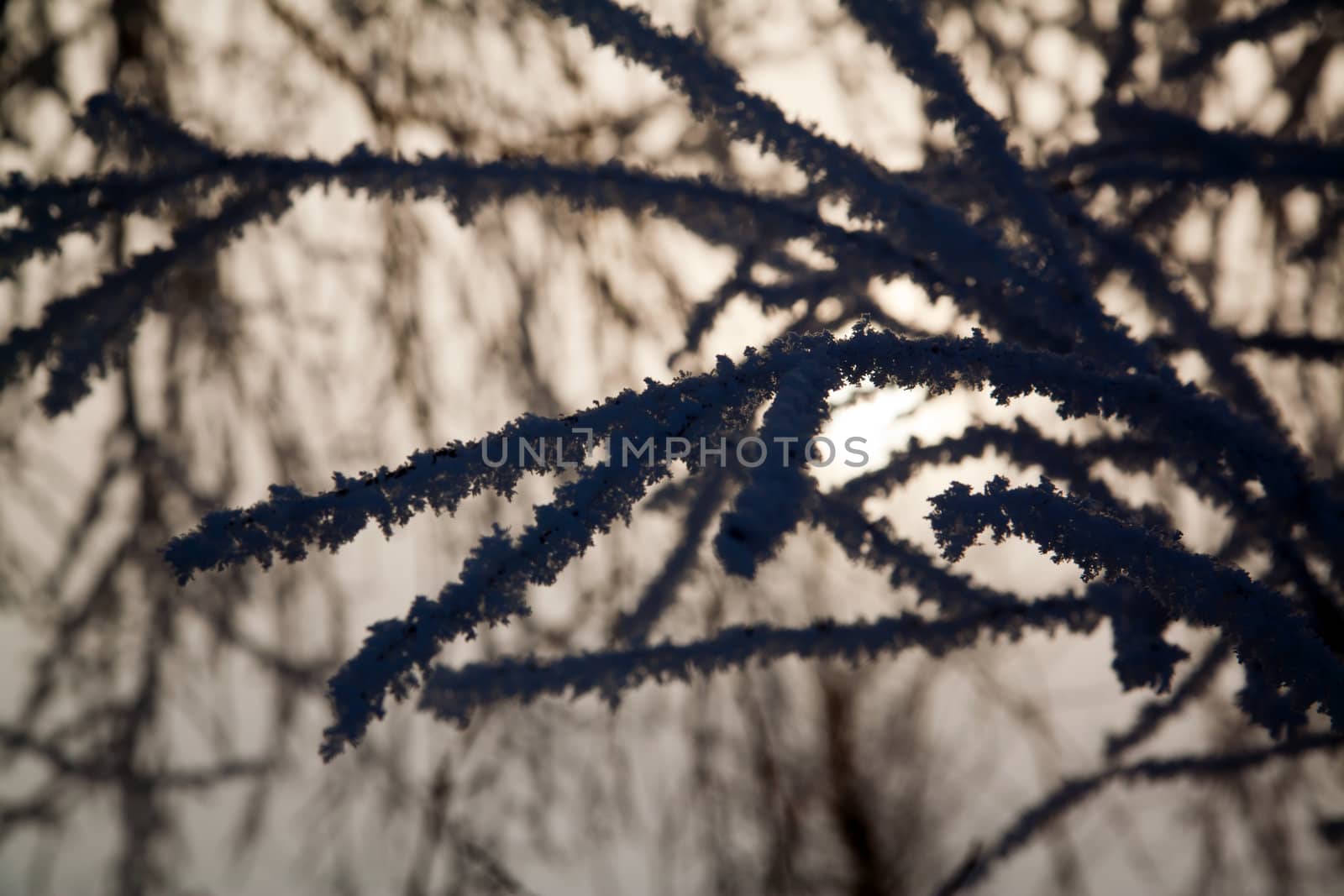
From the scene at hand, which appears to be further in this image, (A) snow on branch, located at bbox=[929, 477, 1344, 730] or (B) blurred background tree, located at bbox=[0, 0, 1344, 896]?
(B) blurred background tree, located at bbox=[0, 0, 1344, 896]

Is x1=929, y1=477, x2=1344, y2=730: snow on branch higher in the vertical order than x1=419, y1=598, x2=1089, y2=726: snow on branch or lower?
lower

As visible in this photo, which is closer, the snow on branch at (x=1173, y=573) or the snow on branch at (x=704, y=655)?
the snow on branch at (x=1173, y=573)

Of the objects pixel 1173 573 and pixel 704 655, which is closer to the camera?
pixel 1173 573

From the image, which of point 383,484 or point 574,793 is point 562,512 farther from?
point 574,793

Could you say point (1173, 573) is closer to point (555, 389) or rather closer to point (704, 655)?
point (704, 655)

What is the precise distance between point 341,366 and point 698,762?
3.51 feet

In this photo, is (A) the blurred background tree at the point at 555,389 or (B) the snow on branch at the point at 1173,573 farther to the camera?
(A) the blurred background tree at the point at 555,389

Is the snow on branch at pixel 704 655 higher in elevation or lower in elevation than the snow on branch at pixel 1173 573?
higher

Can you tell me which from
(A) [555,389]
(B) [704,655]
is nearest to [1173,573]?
(B) [704,655]

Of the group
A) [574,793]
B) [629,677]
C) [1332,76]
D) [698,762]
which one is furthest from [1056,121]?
[574,793]

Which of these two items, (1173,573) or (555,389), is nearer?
(1173,573)

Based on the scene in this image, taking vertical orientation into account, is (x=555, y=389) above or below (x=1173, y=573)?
above

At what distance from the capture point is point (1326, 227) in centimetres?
122

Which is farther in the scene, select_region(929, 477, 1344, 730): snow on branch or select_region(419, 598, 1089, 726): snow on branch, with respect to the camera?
select_region(419, 598, 1089, 726): snow on branch
